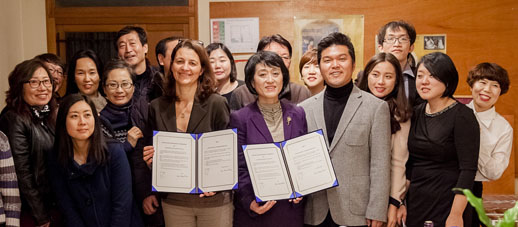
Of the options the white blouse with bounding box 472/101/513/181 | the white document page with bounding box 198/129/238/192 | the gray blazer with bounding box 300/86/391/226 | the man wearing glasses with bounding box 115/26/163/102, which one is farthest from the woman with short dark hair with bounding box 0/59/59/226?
the white blouse with bounding box 472/101/513/181

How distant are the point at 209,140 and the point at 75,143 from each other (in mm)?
825

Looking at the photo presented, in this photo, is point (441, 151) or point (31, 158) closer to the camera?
point (441, 151)

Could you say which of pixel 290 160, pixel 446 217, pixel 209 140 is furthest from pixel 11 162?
pixel 446 217

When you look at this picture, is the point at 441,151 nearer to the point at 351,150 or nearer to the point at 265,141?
the point at 351,150

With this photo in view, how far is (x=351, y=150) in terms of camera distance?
2.71 metres

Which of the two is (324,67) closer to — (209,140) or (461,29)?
(209,140)

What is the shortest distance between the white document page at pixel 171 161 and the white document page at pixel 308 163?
22.0 inches

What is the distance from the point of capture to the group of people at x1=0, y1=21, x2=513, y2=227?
273 centimetres

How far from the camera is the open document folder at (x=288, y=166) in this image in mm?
2662

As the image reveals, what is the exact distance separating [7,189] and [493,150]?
9.69ft

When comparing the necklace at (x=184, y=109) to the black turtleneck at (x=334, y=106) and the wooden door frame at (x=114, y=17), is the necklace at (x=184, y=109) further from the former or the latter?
the wooden door frame at (x=114, y=17)

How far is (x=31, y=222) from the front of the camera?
9.72ft

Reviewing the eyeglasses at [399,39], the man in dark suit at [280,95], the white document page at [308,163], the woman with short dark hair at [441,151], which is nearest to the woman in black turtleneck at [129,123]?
the man in dark suit at [280,95]

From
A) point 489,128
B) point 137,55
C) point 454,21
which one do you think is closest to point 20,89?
point 137,55
